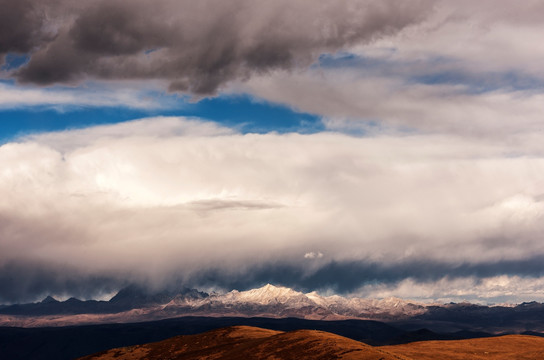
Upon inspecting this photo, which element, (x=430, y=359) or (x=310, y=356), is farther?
(x=430, y=359)

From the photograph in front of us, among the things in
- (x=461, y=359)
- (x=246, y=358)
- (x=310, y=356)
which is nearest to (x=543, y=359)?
(x=461, y=359)

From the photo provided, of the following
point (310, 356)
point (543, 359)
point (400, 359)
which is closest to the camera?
point (400, 359)

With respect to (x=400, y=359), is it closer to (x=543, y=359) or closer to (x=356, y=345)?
(x=356, y=345)

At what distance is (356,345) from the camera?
18650cm

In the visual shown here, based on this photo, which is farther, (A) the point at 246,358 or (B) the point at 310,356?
(A) the point at 246,358

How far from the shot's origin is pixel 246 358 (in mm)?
198125

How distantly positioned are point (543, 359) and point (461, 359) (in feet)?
85.2

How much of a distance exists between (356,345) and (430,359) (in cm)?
3011

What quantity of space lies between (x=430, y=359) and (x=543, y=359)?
36304 millimetres

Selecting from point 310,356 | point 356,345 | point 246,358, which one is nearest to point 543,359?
point 356,345

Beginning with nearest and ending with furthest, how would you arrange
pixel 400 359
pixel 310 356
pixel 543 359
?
pixel 400 359 < pixel 310 356 < pixel 543 359

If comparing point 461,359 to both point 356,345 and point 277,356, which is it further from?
point 277,356

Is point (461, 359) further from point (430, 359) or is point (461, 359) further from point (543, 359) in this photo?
point (543, 359)

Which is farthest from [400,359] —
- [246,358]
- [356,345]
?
[246,358]
